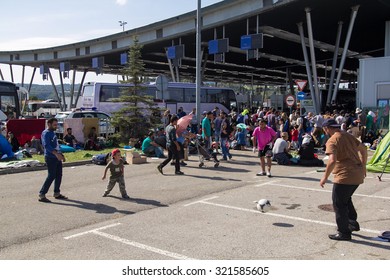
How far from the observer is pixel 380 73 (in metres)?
24.1

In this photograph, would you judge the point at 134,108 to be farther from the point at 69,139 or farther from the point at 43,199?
the point at 43,199

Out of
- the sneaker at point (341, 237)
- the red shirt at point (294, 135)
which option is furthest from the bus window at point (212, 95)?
the sneaker at point (341, 237)

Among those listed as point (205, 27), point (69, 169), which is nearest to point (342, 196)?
point (69, 169)

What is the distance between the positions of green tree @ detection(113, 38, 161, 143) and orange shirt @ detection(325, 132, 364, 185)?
47.4 ft

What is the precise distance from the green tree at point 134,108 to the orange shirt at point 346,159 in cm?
1446

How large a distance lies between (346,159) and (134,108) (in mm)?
14677

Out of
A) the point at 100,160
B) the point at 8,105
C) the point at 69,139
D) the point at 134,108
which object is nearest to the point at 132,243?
the point at 100,160

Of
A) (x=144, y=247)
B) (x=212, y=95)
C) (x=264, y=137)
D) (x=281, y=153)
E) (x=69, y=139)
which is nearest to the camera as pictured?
(x=144, y=247)

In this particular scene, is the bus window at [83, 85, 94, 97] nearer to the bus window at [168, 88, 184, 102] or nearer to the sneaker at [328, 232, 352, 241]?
the bus window at [168, 88, 184, 102]

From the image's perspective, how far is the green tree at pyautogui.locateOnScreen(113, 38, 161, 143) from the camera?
19.4 meters

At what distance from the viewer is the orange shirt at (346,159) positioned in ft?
18.9

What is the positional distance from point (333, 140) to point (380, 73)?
68.2 feet

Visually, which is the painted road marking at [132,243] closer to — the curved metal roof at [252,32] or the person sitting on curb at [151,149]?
the person sitting on curb at [151,149]

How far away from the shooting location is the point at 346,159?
580cm
